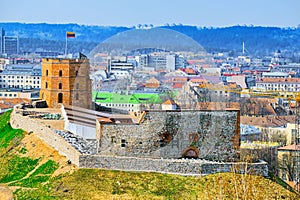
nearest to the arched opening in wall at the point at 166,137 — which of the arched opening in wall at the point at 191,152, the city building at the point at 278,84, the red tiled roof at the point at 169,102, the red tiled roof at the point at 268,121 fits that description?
the arched opening in wall at the point at 191,152

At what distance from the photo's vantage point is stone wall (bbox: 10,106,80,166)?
25938 millimetres

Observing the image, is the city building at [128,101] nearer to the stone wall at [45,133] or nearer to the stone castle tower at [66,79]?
the stone wall at [45,133]

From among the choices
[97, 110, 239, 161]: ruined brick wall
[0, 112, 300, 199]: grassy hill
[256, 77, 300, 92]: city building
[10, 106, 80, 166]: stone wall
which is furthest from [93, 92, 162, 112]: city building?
[256, 77, 300, 92]: city building

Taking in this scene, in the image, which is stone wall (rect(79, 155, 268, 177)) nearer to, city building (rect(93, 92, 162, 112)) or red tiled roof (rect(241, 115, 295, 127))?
city building (rect(93, 92, 162, 112))

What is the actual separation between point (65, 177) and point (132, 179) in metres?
2.10

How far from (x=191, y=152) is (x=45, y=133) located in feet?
19.8

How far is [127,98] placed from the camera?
30484 millimetres

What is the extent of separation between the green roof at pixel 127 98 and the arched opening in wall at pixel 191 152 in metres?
2.77

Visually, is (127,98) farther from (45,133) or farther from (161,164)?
(161,164)

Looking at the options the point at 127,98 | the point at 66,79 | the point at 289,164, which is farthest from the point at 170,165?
the point at 289,164

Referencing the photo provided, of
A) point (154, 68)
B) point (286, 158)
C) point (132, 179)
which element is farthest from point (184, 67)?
point (286, 158)

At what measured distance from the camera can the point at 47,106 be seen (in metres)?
37.7

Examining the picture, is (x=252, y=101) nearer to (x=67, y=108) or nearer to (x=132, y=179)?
(x=67, y=108)

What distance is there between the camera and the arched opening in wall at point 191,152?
2544 centimetres
